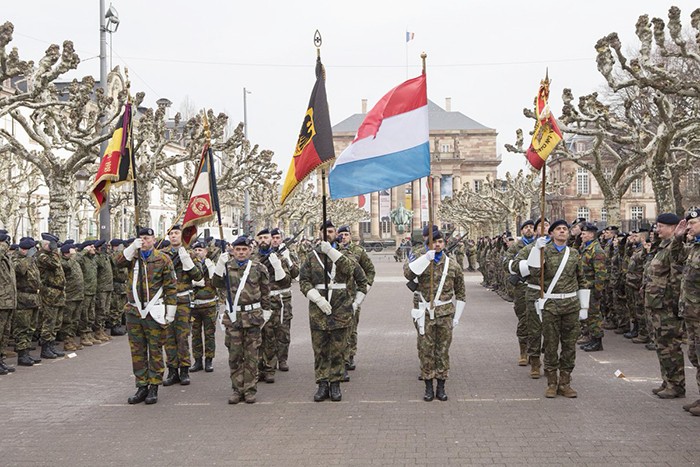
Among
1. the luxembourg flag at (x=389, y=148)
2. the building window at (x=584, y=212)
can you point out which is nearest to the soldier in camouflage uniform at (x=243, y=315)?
the luxembourg flag at (x=389, y=148)

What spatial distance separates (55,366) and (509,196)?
34509 mm

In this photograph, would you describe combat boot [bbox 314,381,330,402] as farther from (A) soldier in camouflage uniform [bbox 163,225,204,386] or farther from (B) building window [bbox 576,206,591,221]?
(B) building window [bbox 576,206,591,221]

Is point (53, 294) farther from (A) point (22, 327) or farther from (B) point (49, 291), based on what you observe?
(A) point (22, 327)

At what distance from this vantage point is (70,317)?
41.3 ft

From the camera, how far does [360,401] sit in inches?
329

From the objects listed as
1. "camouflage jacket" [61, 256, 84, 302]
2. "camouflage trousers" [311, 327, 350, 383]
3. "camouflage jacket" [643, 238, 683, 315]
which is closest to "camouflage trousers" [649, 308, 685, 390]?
"camouflage jacket" [643, 238, 683, 315]

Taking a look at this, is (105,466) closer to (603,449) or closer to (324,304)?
(324,304)

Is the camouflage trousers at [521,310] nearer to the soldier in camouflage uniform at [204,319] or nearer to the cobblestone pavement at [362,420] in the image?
the cobblestone pavement at [362,420]

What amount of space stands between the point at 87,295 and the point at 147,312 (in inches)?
198

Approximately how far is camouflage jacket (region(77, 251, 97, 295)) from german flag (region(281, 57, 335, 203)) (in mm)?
6179

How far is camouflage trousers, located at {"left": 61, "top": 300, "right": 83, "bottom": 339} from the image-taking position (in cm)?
1254

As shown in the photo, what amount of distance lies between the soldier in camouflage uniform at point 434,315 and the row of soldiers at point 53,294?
6.07 meters

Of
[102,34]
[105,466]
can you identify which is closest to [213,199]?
[105,466]

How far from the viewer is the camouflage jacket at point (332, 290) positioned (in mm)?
8500
